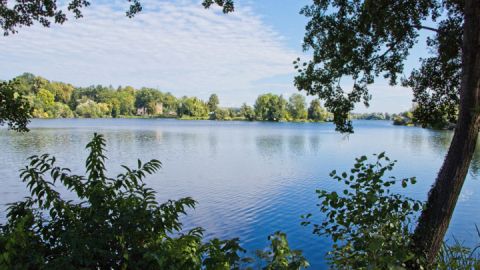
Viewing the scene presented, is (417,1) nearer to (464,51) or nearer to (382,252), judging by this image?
(464,51)

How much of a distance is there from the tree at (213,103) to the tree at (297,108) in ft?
120

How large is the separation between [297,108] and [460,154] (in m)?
128

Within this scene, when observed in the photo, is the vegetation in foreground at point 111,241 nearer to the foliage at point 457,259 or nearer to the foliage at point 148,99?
the foliage at point 457,259

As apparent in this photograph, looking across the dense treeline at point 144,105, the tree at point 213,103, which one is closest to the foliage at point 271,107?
the dense treeline at point 144,105

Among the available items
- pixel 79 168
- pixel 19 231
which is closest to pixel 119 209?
pixel 19 231

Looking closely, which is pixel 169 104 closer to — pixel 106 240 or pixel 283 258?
pixel 106 240

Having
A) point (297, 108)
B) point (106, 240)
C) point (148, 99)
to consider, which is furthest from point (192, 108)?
point (106, 240)

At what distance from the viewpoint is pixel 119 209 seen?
3.11 m

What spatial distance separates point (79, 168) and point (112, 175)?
2861 mm

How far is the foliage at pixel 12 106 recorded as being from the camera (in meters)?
5.08

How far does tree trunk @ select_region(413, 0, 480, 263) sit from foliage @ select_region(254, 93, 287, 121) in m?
121

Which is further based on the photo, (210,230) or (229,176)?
(229,176)

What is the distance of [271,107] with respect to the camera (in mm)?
126000

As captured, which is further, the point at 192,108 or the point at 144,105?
the point at 144,105
